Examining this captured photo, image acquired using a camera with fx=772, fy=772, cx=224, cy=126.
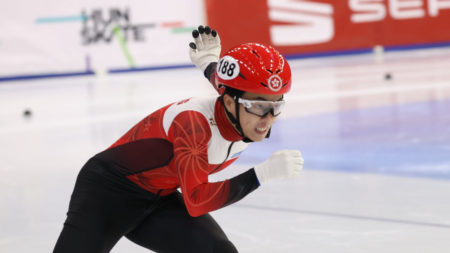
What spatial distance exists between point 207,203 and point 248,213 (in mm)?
1749

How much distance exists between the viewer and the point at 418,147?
19.3 ft

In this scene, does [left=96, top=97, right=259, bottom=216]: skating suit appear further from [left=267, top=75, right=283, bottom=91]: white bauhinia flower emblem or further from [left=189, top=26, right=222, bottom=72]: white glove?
[left=189, top=26, right=222, bottom=72]: white glove

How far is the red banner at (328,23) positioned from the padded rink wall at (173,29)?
0.02 m

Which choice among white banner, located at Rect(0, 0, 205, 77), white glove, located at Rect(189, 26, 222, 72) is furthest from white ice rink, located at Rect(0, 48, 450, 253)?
white banner, located at Rect(0, 0, 205, 77)

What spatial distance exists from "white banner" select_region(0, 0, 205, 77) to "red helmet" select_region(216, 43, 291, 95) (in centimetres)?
1175

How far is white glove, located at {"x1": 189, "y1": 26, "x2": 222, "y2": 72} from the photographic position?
315 centimetres

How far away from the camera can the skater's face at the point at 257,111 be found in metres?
2.50

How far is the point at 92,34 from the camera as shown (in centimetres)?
A: 1444

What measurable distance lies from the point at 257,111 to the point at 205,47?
757mm

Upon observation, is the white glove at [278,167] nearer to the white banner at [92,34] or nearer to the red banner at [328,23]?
the white banner at [92,34]

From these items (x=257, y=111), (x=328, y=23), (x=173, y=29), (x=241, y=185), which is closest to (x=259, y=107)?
(x=257, y=111)

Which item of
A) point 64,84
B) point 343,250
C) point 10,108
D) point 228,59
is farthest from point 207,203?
point 64,84

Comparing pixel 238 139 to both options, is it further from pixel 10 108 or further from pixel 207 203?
pixel 10 108

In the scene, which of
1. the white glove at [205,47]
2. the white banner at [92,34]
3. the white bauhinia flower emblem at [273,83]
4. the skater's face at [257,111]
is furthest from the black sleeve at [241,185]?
the white banner at [92,34]
